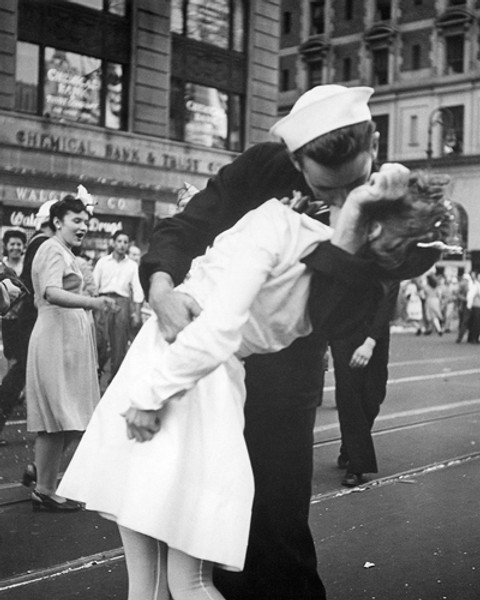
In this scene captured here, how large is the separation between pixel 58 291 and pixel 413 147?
42934 mm

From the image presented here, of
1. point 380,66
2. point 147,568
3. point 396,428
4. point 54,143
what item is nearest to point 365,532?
point 147,568

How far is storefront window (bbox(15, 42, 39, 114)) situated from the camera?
69.3 feet

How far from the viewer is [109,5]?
23.2 metres

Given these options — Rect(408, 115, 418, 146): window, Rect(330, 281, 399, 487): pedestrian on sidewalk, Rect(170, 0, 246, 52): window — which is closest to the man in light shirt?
Rect(330, 281, 399, 487): pedestrian on sidewalk

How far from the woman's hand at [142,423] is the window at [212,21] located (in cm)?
2336

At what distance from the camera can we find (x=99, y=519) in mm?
5305

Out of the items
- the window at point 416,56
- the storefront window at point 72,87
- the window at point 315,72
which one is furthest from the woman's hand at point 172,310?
the window at point 315,72

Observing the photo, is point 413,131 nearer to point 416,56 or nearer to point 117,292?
point 416,56

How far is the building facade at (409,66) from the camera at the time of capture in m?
44.9

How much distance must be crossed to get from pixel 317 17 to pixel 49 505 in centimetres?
4944

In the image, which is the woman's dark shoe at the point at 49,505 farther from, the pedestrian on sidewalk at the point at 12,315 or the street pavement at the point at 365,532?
the pedestrian on sidewalk at the point at 12,315

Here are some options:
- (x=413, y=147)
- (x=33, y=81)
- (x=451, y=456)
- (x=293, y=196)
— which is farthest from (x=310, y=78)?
(x=293, y=196)

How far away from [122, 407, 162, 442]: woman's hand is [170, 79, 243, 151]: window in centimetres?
2285

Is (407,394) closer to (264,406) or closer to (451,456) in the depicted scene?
(451,456)
